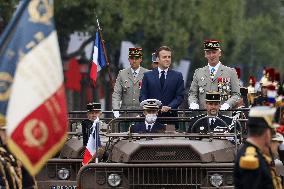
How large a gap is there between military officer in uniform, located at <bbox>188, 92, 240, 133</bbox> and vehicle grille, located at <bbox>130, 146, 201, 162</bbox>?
0.85 metres

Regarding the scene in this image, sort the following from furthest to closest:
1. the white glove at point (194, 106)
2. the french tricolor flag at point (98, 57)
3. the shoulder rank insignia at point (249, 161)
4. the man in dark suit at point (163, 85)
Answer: the french tricolor flag at point (98, 57)
the man in dark suit at point (163, 85)
the white glove at point (194, 106)
the shoulder rank insignia at point (249, 161)

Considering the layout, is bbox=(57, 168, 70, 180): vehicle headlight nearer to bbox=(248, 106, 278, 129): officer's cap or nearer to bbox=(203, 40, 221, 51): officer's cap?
bbox=(203, 40, 221, 51): officer's cap

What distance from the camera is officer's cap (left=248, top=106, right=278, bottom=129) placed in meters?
12.3

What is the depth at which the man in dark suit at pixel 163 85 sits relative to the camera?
67.5ft

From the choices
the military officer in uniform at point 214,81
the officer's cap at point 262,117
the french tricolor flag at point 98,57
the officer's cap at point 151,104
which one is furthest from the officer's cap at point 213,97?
the officer's cap at point 262,117

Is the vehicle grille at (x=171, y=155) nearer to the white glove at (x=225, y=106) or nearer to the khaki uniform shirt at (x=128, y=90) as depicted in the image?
the white glove at (x=225, y=106)

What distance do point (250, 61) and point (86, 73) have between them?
27.1m

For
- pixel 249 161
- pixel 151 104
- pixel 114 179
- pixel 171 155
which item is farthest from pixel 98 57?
pixel 249 161

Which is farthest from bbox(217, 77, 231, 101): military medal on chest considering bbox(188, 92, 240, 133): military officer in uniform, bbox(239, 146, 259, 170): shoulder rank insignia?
bbox(239, 146, 259, 170): shoulder rank insignia

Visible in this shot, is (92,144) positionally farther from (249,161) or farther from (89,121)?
(249,161)

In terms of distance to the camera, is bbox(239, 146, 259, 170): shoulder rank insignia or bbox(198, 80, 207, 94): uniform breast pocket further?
bbox(198, 80, 207, 94): uniform breast pocket

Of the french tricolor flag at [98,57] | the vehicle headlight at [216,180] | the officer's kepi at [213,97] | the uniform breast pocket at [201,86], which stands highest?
the french tricolor flag at [98,57]

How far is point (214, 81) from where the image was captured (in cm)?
2088

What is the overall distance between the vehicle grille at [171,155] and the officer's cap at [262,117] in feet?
16.1
